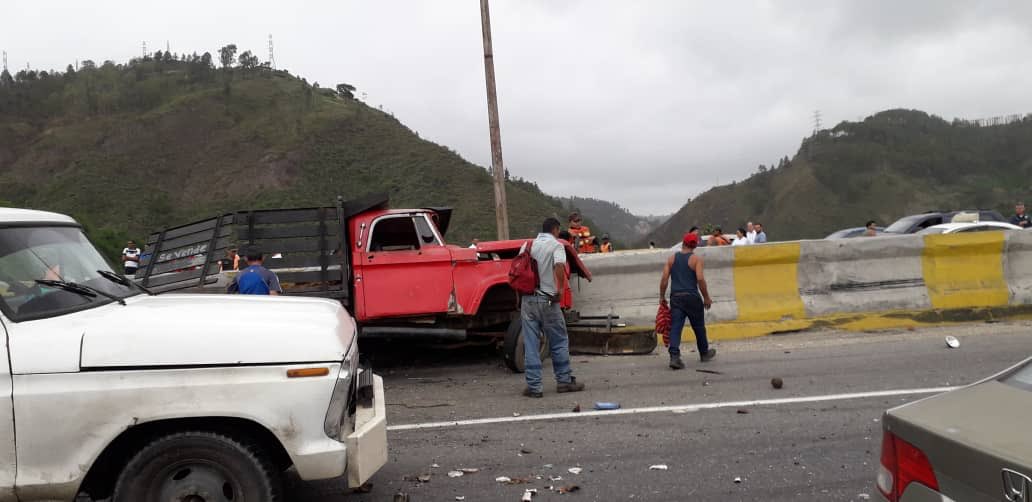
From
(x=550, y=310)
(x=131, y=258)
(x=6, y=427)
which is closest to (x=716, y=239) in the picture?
(x=550, y=310)

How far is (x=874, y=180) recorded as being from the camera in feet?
289

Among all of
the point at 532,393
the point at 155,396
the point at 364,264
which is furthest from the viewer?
the point at 364,264

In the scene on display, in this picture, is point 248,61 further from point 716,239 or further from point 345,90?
point 716,239

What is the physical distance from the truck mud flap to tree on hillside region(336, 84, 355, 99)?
7515cm

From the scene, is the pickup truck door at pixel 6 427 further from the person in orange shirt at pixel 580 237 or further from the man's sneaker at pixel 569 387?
the person in orange shirt at pixel 580 237

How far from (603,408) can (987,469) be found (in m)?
4.53

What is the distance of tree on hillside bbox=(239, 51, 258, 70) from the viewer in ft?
287

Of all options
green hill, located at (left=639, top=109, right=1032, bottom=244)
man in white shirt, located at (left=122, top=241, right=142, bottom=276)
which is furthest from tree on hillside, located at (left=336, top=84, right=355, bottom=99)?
man in white shirt, located at (left=122, top=241, right=142, bottom=276)

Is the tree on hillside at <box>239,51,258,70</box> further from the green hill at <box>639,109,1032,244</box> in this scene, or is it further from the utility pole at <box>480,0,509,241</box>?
the utility pole at <box>480,0,509,241</box>

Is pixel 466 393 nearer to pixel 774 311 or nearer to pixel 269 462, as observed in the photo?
pixel 269 462

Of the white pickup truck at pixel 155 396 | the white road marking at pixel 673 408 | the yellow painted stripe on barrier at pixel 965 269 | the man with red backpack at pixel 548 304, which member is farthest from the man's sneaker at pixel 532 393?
the yellow painted stripe on barrier at pixel 965 269

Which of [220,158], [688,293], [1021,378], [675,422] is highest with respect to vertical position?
[220,158]

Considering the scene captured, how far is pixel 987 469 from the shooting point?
7.11 feet

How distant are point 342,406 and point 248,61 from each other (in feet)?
309
